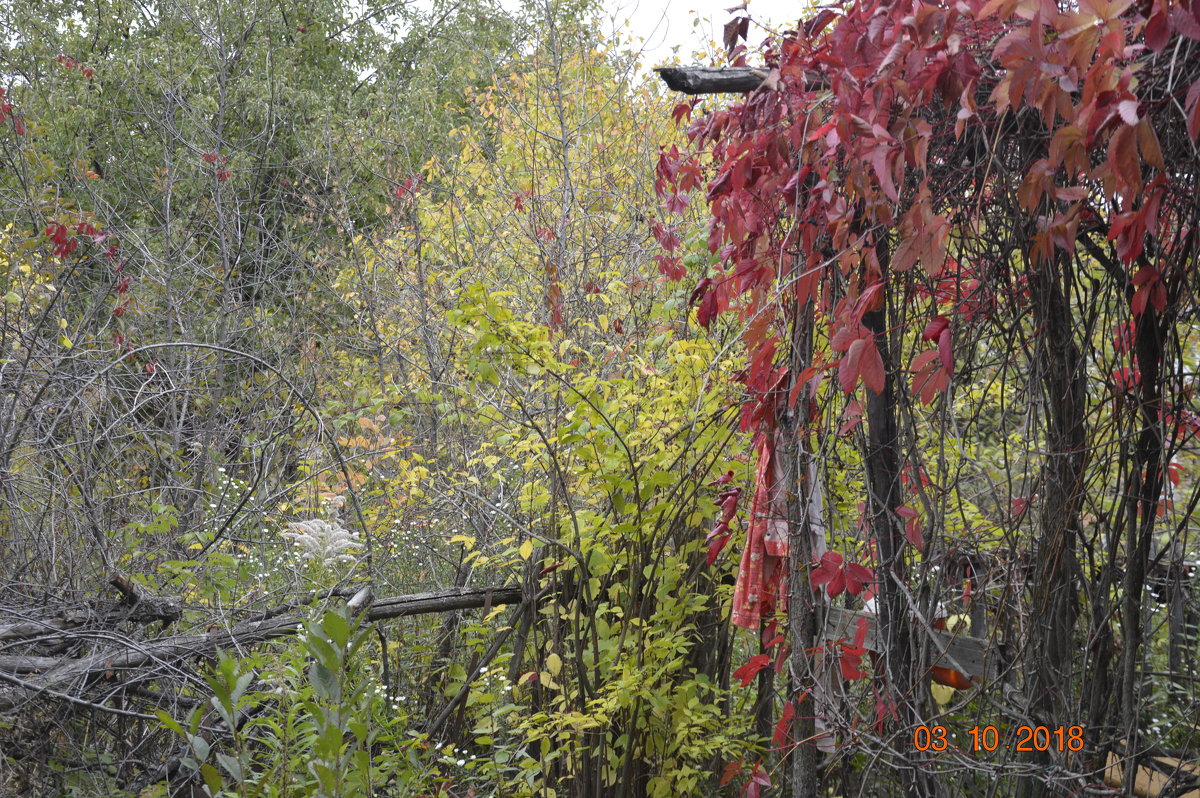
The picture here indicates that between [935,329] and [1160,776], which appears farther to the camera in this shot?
[1160,776]

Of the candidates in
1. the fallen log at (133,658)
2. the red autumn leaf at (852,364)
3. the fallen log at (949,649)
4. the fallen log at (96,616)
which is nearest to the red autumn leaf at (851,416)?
the red autumn leaf at (852,364)

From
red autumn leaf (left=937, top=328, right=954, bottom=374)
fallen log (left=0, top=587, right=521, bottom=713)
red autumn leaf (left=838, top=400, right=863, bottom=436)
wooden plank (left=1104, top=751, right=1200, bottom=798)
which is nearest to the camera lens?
red autumn leaf (left=937, top=328, right=954, bottom=374)

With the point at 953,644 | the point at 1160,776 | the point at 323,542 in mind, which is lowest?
the point at 1160,776

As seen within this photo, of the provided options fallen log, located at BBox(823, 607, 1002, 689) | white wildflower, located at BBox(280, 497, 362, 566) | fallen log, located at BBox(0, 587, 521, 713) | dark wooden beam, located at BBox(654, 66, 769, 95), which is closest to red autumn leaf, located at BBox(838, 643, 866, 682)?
fallen log, located at BBox(823, 607, 1002, 689)

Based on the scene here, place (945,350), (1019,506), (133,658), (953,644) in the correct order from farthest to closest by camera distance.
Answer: (133,658)
(953,644)
(1019,506)
(945,350)

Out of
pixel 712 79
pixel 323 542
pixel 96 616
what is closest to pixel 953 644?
pixel 712 79

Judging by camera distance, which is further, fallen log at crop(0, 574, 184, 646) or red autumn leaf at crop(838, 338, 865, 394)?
fallen log at crop(0, 574, 184, 646)

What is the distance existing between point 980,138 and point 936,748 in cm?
135

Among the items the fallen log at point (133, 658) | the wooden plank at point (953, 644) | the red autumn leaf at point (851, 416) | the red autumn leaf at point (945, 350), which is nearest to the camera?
the red autumn leaf at point (945, 350)

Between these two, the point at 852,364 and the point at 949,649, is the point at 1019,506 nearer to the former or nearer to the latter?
the point at 949,649

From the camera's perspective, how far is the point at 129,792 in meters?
3.33

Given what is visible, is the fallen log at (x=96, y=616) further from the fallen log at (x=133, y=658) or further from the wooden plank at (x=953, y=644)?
the wooden plank at (x=953, y=644)

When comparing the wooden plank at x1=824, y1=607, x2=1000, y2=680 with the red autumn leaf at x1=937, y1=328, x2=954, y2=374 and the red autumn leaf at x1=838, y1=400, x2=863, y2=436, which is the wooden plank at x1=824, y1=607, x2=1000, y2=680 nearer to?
the red autumn leaf at x1=838, y1=400, x2=863, y2=436

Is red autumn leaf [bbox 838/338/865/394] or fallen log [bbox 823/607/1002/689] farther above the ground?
red autumn leaf [bbox 838/338/865/394]
